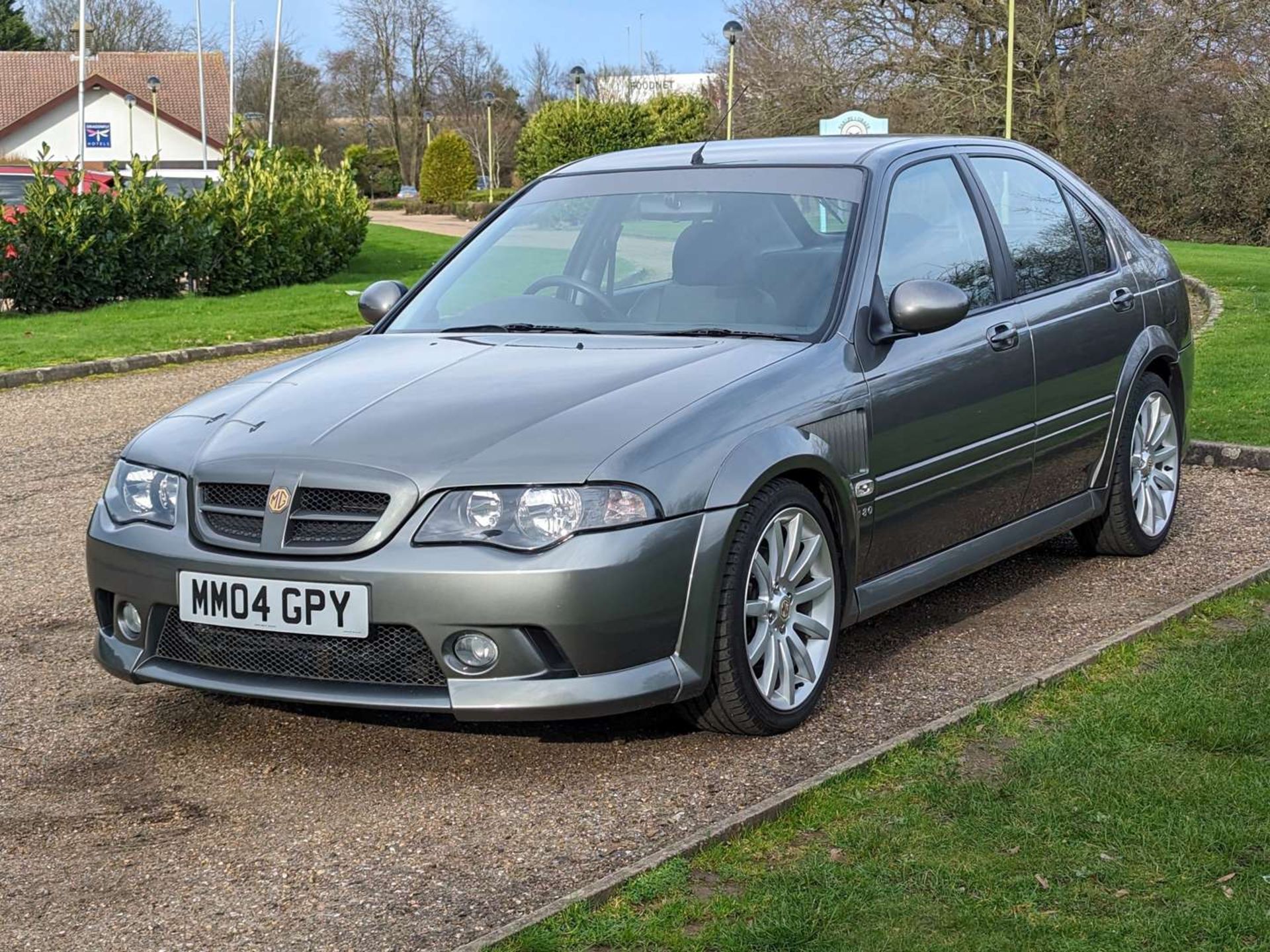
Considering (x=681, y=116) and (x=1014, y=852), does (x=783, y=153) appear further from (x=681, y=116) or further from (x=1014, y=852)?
(x=681, y=116)

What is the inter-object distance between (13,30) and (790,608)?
8491cm

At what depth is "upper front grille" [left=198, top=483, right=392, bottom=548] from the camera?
441 centimetres

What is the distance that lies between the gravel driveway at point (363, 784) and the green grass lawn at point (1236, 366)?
340 centimetres

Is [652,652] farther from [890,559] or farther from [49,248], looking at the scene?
[49,248]

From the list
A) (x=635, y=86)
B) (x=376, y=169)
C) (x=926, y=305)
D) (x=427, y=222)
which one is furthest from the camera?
(x=635, y=86)

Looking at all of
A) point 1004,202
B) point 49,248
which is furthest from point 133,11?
point 1004,202

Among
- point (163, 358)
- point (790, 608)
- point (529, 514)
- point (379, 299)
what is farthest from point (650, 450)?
point (163, 358)

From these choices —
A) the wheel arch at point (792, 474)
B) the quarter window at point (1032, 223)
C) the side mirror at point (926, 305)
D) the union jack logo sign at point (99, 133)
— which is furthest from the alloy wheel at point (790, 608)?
the union jack logo sign at point (99, 133)

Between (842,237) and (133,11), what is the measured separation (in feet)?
288

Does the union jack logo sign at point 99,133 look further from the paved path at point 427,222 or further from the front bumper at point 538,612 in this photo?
the front bumper at point 538,612

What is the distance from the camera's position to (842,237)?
5.57 m

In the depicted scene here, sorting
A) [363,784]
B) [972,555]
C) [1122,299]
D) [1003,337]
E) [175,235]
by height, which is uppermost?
[175,235]

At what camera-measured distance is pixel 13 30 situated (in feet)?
266

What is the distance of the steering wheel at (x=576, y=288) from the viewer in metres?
5.68
